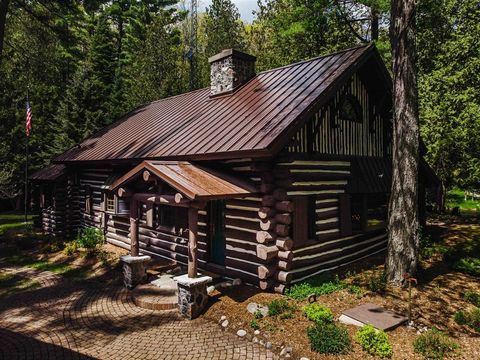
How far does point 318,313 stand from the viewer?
7.45 metres

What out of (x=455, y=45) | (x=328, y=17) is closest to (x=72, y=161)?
(x=328, y=17)

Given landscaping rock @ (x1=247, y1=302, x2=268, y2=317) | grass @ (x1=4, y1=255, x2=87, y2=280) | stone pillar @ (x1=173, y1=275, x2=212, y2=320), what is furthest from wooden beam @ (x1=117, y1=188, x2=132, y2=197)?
landscaping rock @ (x1=247, y1=302, x2=268, y2=317)

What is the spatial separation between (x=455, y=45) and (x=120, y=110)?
25.4 metres

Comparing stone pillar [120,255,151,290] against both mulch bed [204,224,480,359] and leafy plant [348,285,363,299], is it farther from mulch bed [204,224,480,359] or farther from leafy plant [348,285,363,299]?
leafy plant [348,285,363,299]

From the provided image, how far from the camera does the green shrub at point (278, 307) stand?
7.79 m

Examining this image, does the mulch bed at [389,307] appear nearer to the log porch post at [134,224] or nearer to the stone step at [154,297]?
the stone step at [154,297]

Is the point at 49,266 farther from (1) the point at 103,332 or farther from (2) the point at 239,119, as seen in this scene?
(2) the point at 239,119

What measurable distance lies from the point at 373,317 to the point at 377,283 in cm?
205

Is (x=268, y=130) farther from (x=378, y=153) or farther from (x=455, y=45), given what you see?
(x=455, y=45)

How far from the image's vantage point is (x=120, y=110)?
3005 centimetres

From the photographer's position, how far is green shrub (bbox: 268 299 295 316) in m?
7.79

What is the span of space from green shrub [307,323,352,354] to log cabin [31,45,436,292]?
2.34 meters

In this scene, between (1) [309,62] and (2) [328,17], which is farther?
(2) [328,17]

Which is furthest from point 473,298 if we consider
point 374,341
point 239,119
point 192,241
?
point 239,119
